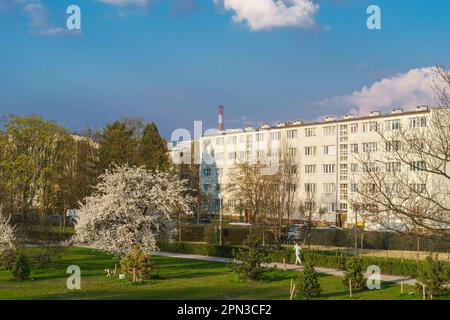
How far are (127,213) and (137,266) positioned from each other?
4.41 metres

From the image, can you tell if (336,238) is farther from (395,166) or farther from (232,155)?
(395,166)

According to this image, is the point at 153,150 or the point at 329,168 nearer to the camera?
the point at 153,150

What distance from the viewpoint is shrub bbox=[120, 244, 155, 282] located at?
28.3m

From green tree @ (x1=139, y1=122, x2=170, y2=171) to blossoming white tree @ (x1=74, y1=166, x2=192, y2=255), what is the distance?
1127 inches

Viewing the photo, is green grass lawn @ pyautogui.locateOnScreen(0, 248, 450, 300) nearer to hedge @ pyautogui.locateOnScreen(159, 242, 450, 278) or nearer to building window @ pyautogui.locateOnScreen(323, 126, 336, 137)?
hedge @ pyautogui.locateOnScreen(159, 242, 450, 278)

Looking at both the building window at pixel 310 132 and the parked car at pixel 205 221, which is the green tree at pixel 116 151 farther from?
the building window at pixel 310 132

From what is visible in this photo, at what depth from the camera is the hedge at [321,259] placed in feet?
101

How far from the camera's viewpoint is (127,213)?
3183 centimetres

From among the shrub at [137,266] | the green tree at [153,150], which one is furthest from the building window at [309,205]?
the shrub at [137,266]

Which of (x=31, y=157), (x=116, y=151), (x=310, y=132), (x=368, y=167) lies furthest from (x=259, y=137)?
(x=368, y=167)

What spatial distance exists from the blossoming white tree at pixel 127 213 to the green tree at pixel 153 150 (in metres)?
28.6

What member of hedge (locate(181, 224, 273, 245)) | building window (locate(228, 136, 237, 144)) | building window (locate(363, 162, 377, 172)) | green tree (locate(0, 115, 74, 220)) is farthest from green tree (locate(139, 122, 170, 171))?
building window (locate(363, 162, 377, 172))

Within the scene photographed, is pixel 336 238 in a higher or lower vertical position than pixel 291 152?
lower
